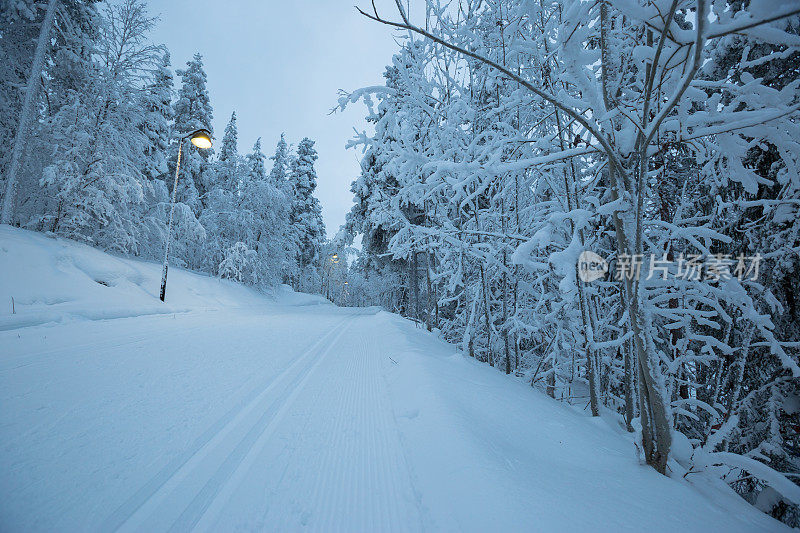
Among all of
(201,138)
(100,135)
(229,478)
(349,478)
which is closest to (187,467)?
(229,478)

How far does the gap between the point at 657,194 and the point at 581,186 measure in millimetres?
853

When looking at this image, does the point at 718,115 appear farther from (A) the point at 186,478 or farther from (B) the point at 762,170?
(A) the point at 186,478

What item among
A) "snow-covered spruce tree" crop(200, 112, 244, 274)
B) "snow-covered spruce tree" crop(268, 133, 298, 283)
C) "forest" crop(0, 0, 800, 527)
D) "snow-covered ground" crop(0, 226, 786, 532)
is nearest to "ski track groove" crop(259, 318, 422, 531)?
"snow-covered ground" crop(0, 226, 786, 532)

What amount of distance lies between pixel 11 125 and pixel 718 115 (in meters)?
20.6

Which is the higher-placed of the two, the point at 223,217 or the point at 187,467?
the point at 223,217

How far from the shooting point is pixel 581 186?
13.6 ft

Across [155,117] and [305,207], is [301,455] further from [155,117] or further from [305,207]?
[305,207]

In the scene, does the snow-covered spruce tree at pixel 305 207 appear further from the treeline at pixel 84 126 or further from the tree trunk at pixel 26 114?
the tree trunk at pixel 26 114

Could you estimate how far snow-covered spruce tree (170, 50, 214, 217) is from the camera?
20938mm

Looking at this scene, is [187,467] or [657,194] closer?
[187,467]

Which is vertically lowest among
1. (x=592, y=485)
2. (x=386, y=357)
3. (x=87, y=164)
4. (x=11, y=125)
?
(x=386, y=357)

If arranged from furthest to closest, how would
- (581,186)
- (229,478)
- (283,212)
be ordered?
(283,212), (581,186), (229,478)

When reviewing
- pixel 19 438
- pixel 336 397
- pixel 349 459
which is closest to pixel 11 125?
pixel 19 438

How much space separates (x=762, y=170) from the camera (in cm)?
347
